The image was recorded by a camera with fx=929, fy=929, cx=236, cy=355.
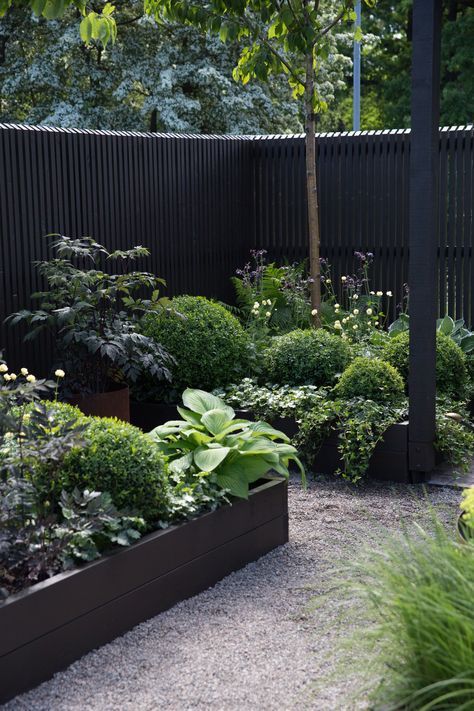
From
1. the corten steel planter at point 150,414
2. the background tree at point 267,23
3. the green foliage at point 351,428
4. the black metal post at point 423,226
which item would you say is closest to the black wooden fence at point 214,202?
the corten steel planter at point 150,414

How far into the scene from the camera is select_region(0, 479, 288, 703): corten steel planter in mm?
3014

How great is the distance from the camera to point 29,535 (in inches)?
131

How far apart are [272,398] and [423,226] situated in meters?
1.48

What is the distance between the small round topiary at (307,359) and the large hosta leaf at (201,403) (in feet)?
4.98

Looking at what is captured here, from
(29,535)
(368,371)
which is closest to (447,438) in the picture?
(368,371)

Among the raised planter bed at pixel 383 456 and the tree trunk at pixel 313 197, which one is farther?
the tree trunk at pixel 313 197

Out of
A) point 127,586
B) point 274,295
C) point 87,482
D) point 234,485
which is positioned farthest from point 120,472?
point 274,295

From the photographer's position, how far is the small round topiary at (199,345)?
6371 mm

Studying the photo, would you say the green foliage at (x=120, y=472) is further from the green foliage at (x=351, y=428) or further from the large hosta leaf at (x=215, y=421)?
the green foliage at (x=351, y=428)

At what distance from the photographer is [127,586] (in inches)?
137

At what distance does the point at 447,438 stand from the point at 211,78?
39.8ft

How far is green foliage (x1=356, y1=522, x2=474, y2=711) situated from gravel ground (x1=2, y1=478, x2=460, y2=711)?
0.10 meters

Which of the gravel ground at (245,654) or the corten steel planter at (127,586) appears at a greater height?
the corten steel planter at (127,586)

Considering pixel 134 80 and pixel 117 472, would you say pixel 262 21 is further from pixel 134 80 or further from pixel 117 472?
pixel 134 80
